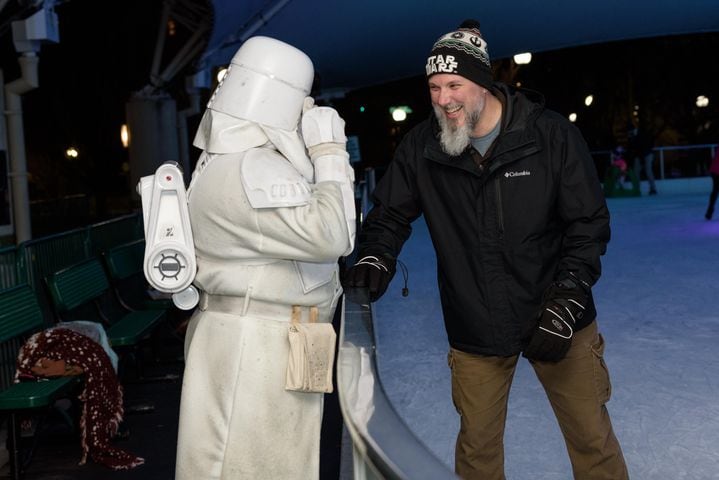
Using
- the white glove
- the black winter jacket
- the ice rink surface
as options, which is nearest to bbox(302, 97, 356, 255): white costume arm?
the white glove

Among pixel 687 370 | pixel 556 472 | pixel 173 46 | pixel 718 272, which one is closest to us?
pixel 556 472

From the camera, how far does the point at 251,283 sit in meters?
2.79

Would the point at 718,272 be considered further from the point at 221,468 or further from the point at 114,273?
the point at 221,468

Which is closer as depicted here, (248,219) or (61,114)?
(248,219)

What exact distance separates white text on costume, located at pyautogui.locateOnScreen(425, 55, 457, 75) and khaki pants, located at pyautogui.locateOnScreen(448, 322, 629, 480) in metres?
0.94

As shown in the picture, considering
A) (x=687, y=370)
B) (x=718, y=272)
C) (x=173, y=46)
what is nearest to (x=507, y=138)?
(x=687, y=370)

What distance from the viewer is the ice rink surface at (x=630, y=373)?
469 cm

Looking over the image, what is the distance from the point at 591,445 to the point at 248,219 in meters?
1.44

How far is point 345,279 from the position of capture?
323cm

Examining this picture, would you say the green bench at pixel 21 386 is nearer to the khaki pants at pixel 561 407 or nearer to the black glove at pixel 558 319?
the khaki pants at pixel 561 407

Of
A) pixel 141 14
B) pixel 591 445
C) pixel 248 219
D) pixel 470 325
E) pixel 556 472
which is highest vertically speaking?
pixel 141 14

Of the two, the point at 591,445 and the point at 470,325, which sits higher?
the point at 470,325

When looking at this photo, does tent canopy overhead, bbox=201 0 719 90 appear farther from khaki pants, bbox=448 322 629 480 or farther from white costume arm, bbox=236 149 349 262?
white costume arm, bbox=236 149 349 262

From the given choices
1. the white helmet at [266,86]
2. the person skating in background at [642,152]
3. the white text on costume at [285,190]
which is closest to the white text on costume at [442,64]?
the white helmet at [266,86]
